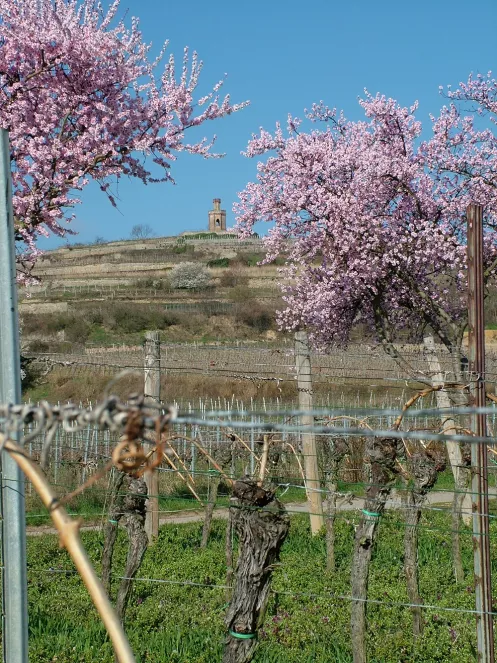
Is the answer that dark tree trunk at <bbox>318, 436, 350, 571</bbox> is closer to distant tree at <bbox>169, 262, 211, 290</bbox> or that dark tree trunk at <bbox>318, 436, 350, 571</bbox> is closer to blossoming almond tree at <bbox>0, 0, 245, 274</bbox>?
blossoming almond tree at <bbox>0, 0, 245, 274</bbox>

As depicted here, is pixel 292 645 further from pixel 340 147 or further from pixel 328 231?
pixel 340 147

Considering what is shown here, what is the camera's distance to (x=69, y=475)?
13234 mm

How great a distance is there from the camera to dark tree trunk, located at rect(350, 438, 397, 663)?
4480 millimetres

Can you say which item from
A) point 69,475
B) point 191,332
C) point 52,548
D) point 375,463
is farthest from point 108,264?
point 375,463

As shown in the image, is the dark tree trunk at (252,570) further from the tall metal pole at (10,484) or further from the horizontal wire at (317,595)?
the horizontal wire at (317,595)

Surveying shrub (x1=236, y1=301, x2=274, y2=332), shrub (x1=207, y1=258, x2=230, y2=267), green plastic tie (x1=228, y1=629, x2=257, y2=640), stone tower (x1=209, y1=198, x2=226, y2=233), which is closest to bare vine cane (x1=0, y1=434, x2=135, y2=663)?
green plastic tie (x1=228, y1=629, x2=257, y2=640)

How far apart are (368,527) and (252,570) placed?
57.2 inches

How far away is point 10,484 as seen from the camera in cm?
242

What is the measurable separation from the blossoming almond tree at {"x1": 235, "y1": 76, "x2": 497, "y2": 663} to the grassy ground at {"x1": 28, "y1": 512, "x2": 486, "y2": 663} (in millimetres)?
3884

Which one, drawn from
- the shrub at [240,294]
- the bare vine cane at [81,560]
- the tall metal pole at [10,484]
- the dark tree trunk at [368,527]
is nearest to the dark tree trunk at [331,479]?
the dark tree trunk at [368,527]

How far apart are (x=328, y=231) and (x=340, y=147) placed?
133cm

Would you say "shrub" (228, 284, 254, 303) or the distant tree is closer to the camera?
"shrub" (228, 284, 254, 303)

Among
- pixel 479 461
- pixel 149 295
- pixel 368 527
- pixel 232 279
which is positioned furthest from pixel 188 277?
pixel 479 461

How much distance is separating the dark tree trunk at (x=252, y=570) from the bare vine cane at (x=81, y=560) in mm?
2046
